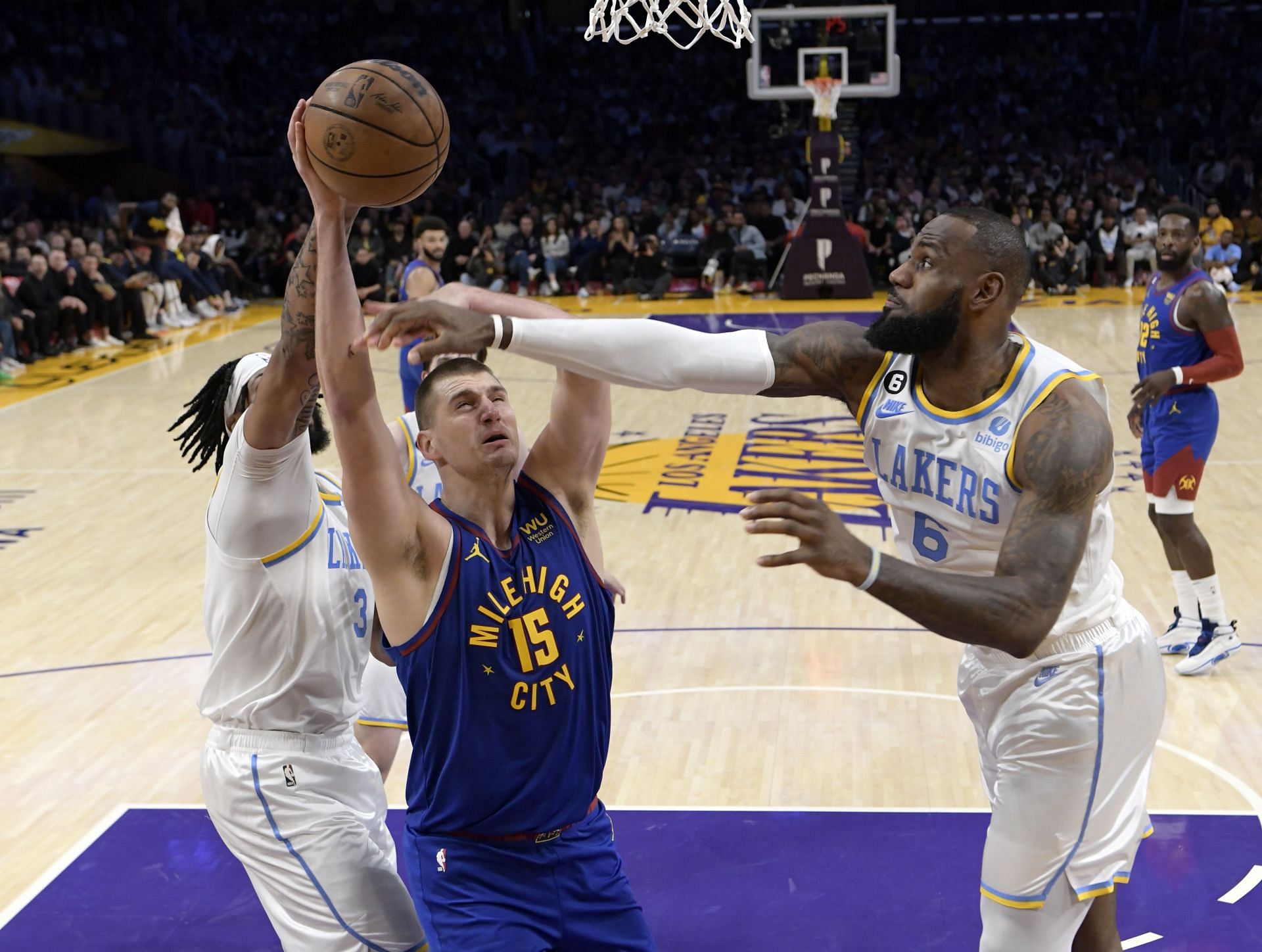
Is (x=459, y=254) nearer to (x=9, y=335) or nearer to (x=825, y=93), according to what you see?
(x=825, y=93)

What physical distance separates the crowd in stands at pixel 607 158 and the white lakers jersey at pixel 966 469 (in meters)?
15.2

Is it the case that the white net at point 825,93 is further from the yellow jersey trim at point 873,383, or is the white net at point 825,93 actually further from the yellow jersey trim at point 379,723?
the yellow jersey trim at point 873,383

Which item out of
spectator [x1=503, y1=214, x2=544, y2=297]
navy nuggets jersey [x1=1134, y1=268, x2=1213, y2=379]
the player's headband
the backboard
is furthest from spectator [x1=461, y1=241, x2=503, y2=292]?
the player's headband

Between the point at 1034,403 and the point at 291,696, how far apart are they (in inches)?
75.5

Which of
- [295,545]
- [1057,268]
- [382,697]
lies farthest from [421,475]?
[1057,268]

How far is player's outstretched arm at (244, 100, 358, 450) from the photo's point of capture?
3.03 meters

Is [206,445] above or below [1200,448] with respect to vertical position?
above

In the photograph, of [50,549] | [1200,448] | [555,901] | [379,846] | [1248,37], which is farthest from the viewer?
[1248,37]

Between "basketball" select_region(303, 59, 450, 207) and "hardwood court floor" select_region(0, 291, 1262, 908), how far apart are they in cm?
300

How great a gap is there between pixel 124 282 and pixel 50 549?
10.5 meters

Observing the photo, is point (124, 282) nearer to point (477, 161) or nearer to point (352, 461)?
point (477, 161)

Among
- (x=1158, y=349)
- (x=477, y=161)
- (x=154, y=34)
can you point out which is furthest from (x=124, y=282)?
(x=1158, y=349)

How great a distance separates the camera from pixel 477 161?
27.5 m

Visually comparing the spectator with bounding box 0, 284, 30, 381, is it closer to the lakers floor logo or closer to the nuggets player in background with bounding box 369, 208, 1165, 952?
the lakers floor logo
